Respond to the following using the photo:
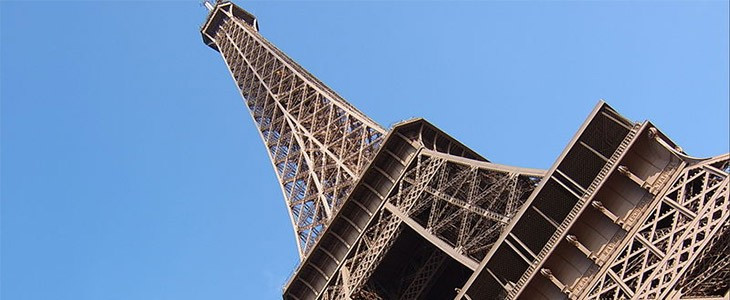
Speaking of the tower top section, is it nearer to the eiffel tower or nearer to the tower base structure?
the eiffel tower

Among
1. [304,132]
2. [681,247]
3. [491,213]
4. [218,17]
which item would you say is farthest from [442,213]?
[218,17]

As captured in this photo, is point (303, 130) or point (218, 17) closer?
point (303, 130)

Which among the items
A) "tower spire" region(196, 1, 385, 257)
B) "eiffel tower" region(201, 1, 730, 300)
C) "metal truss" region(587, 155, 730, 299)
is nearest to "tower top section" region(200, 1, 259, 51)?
"tower spire" region(196, 1, 385, 257)

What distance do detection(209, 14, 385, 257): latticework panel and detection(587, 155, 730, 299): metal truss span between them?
1609 cm

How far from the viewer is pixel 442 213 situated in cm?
3148

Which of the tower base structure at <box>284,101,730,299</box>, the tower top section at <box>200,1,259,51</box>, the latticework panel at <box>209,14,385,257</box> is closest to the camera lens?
the tower base structure at <box>284,101,730,299</box>

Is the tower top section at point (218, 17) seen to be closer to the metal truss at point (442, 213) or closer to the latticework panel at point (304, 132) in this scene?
the latticework panel at point (304, 132)

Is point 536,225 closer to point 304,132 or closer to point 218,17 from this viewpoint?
point 304,132

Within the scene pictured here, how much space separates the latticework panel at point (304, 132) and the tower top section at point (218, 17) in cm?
775

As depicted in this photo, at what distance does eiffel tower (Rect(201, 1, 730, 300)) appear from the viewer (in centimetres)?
2103

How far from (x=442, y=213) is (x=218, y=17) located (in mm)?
39025

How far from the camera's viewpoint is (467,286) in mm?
26562

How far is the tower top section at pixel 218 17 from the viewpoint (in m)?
65.6

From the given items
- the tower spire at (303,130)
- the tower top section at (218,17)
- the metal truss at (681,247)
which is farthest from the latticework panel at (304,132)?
the metal truss at (681,247)
